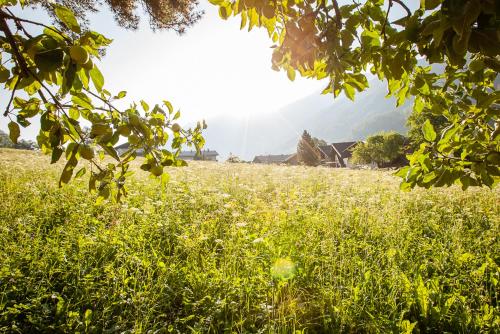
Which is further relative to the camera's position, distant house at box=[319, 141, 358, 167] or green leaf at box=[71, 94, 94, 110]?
distant house at box=[319, 141, 358, 167]

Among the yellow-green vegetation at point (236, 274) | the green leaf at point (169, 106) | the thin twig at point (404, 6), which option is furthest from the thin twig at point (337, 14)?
the yellow-green vegetation at point (236, 274)

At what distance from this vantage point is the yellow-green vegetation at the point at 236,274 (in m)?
2.78

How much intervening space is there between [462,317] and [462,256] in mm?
1148

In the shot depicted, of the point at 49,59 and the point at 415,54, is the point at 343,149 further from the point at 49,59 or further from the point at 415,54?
the point at 49,59

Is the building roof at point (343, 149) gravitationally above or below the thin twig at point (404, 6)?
above

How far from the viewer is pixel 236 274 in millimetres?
3447

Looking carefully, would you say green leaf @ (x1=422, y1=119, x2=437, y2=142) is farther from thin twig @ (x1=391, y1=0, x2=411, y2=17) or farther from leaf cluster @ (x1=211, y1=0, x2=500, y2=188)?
thin twig @ (x1=391, y1=0, x2=411, y2=17)

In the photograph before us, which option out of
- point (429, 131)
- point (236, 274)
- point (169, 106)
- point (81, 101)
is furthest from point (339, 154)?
point (81, 101)

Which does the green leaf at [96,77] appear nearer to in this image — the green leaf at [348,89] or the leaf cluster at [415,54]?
the leaf cluster at [415,54]

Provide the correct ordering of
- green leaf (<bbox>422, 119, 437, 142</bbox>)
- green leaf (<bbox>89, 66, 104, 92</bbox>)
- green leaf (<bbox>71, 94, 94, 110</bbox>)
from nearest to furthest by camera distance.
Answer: green leaf (<bbox>89, 66, 104, 92</bbox>) < green leaf (<bbox>71, 94, 94, 110</bbox>) < green leaf (<bbox>422, 119, 437, 142</bbox>)

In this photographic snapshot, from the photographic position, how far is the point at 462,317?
9.16ft

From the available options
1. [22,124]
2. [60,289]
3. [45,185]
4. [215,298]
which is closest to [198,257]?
[215,298]

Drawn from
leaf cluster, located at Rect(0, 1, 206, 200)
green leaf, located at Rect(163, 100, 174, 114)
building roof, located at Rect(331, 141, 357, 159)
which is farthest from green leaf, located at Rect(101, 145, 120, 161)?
building roof, located at Rect(331, 141, 357, 159)

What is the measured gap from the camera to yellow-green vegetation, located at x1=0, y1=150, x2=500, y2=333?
9.12 ft
